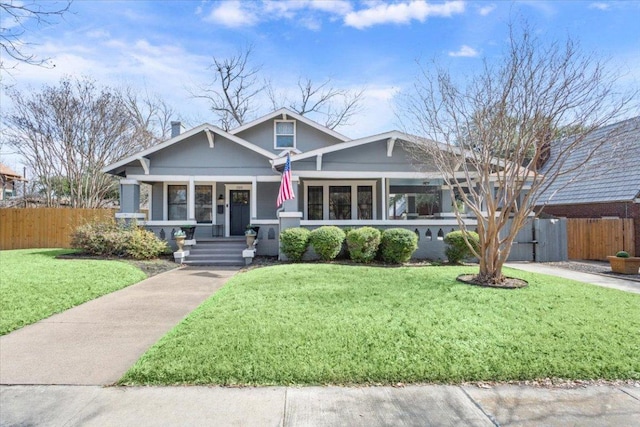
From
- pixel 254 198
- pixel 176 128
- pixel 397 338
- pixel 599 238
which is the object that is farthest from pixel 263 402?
pixel 599 238

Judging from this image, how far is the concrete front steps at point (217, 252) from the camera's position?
12.3 metres

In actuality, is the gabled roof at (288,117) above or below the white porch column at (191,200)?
above

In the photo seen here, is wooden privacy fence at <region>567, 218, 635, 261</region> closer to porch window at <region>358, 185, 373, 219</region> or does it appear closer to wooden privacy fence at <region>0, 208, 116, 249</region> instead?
porch window at <region>358, 185, 373, 219</region>

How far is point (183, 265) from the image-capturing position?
1194 cm

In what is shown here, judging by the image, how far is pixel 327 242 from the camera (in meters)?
11.1

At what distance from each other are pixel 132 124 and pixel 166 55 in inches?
358

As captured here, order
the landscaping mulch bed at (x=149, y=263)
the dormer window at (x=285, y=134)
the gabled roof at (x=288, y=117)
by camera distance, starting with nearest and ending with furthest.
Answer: the landscaping mulch bed at (x=149, y=263)
the gabled roof at (x=288, y=117)
the dormer window at (x=285, y=134)

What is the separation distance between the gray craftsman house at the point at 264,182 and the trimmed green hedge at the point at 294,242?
844mm

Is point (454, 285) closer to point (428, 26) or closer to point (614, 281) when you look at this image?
point (614, 281)

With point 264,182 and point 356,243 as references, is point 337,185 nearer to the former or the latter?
point 264,182

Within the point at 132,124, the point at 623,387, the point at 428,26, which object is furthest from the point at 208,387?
the point at 132,124

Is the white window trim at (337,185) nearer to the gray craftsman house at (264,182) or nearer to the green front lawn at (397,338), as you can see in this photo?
the gray craftsman house at (264,182)

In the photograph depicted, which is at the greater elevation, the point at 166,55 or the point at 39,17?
the point at 166,55

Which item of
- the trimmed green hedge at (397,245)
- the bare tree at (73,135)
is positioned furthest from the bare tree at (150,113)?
the trimmed green hedge at (397,245)
